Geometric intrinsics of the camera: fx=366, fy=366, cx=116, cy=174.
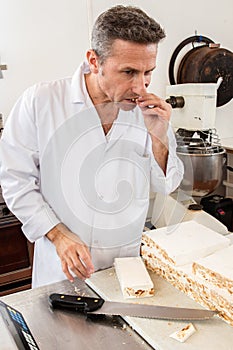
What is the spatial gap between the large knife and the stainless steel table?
0.05 feet

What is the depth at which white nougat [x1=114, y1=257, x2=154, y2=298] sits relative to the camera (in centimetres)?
79

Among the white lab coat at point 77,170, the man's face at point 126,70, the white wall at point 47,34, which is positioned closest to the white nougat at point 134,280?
the white lab coat at point 77,170

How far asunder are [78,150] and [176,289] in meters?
0.45

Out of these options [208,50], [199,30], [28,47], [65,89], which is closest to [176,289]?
[65,89]

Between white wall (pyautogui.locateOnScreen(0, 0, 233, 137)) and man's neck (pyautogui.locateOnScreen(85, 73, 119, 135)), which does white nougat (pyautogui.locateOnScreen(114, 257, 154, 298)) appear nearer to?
man's neck (pyautogui.locateOnScreen(85, 73, 119, 135))

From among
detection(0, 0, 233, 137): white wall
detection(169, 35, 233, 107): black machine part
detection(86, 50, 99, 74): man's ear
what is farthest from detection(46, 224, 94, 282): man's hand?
detection(169, 35, 233, 107): black machine part

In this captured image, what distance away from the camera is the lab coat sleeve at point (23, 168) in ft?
3.19

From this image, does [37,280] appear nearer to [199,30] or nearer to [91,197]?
[91,197]

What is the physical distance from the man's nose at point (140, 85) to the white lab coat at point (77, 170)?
167mm

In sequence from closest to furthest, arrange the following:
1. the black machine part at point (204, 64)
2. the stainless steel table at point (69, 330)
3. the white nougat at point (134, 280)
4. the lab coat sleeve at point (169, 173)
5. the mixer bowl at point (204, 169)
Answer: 1. the stainless steel table at point (69, 330)
2. the white nougat at point (134, 280)
3. the lab coat sleeve at point (169, 173)
4. the mixer bowl at point (204, 169)
5. the black machine part at point (204, 64)

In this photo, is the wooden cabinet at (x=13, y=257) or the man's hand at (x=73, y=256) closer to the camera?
the man's hand at (x=73, y=256)

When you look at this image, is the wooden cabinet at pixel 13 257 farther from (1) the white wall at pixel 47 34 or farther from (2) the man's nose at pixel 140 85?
(2) the man's nose at pixel 140 85

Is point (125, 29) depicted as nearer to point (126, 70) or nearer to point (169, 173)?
point (126, 70)

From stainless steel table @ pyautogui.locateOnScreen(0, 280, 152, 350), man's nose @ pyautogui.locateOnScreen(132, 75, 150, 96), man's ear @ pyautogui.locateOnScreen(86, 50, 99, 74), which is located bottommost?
stainless steel table @ pyautogui.locateOnScreen(0, 280, 152, 350)
